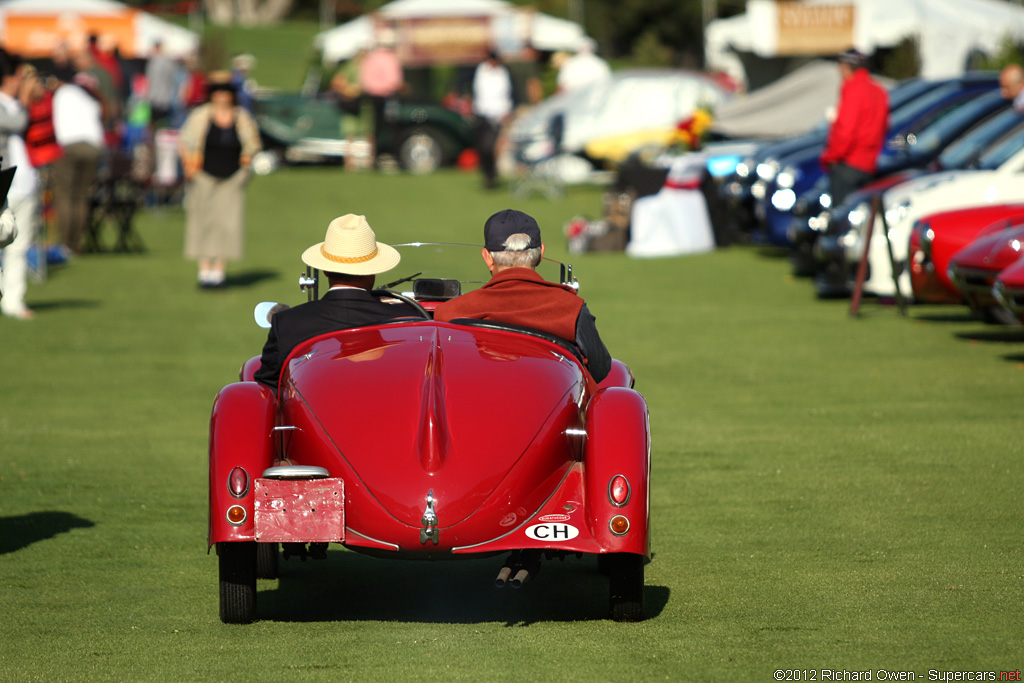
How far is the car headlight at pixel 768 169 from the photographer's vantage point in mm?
17172

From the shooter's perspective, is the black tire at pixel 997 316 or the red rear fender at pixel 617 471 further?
the black tire at pixel 997 316

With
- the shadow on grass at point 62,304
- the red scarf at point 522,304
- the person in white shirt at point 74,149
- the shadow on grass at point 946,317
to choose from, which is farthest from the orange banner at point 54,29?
the red scarf at point 522,304

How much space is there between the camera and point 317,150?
102 ft

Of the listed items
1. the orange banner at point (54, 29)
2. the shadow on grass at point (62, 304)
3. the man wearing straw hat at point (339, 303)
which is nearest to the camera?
the man wearing straw hat at point (339, 303)

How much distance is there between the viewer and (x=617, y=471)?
4.86 m

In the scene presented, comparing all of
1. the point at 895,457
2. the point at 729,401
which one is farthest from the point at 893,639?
the point at 729,401

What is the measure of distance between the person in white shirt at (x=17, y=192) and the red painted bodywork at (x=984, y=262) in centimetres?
754

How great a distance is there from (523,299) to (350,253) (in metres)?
0.73

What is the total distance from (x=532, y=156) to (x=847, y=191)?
1183cm

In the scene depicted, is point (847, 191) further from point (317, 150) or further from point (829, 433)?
point (317, 150)

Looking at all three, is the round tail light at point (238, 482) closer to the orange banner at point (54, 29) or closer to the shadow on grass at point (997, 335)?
the shadow on grass at point (997, 335)

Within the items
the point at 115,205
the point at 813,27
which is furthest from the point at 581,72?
the point at 115,205

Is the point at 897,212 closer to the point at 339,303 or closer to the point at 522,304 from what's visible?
the point at 522,304

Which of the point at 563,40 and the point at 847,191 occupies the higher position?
the point at 563,40
